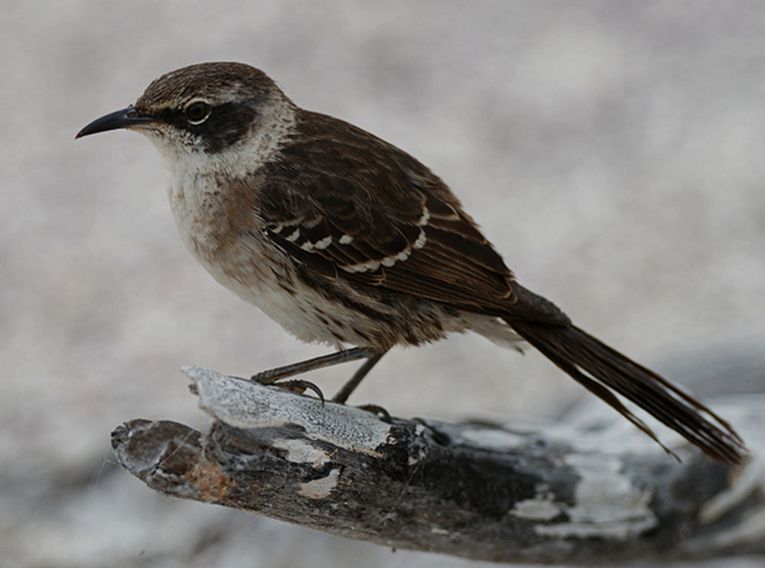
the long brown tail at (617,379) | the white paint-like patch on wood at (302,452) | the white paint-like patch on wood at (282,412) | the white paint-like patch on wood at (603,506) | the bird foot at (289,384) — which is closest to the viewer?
the white paint-like patch on wood at (282,412)

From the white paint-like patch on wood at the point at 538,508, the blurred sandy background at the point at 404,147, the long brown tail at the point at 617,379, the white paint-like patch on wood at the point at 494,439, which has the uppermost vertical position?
the blurred sandy background at the point at 404,147

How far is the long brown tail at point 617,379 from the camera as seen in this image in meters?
4.02

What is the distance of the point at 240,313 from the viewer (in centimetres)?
781

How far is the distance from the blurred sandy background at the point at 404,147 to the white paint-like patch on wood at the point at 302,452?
172 centimetres

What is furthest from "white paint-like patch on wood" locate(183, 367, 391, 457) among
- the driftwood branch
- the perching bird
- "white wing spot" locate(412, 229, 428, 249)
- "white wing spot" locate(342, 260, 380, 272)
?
"white wing spot" locate(412, 229, 428, 249)

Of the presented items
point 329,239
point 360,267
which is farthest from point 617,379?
point 329,239

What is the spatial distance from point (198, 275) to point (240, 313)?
46 centimetres

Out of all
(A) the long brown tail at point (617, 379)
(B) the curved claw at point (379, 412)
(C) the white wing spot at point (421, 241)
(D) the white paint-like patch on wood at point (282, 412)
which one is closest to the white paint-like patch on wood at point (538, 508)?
(A) the long brown tail at point (617, 379)

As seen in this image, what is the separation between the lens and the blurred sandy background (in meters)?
5.79

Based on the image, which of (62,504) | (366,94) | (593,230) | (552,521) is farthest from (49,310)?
(552,521)

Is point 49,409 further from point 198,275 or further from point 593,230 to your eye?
point 593,230

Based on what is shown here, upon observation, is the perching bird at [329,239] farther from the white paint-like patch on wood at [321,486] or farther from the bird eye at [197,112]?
the white paint-like patch on wood at [321,486]

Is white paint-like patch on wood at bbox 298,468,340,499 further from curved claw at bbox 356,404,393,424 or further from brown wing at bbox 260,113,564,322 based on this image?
brown wing at bbox 260,113,564,322

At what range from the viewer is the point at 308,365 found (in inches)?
152
